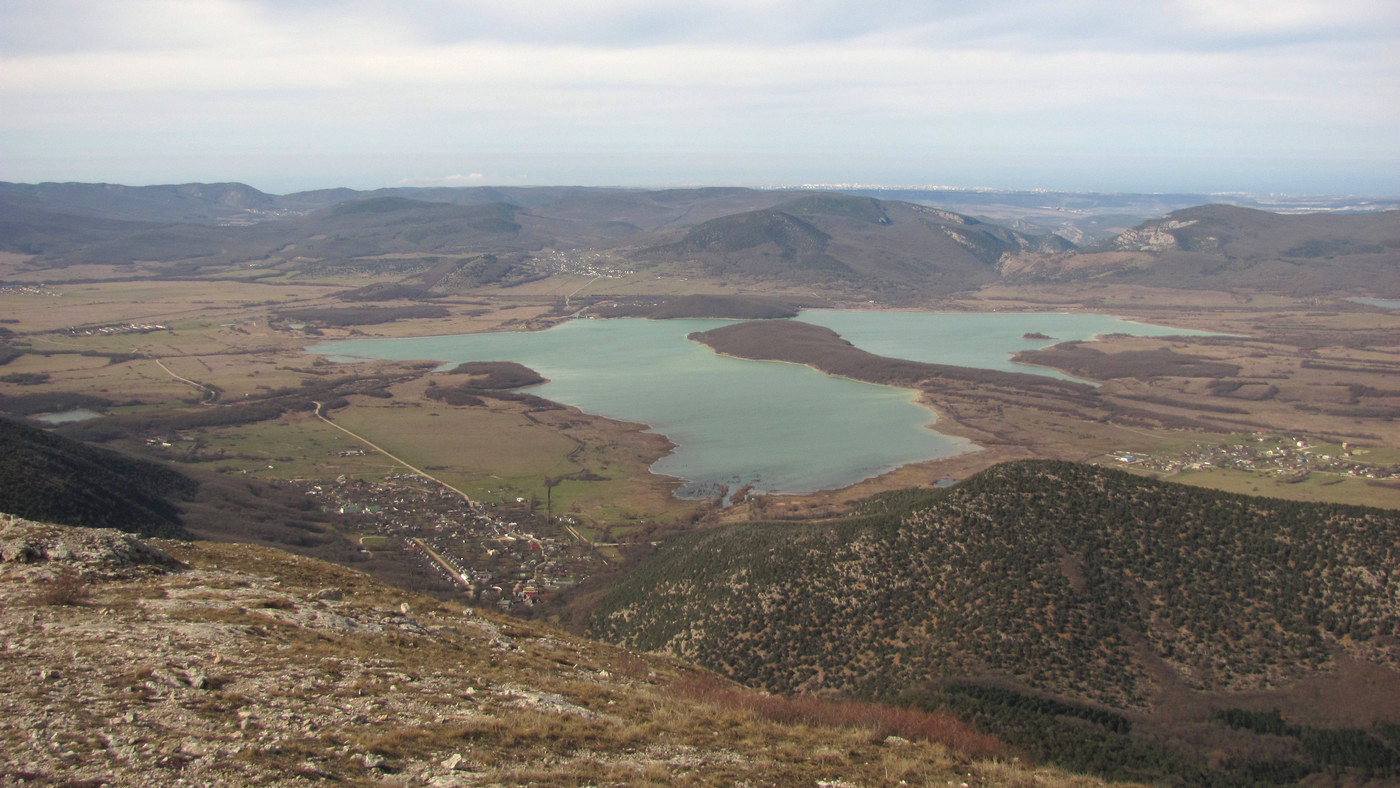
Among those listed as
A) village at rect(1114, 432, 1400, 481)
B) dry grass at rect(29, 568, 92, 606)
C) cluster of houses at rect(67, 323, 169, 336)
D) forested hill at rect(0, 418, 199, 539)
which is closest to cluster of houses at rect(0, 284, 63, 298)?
cluster of houses at rect(67, 323, 169, 336)

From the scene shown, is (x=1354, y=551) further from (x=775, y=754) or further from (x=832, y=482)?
(x=832, y=482)

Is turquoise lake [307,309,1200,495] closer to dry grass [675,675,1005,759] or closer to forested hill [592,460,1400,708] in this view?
forested hill [592,460,1400,708]

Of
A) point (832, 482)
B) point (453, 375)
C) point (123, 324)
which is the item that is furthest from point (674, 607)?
point (123, 324)

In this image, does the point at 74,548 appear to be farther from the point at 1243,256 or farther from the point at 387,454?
the point at 1243,256

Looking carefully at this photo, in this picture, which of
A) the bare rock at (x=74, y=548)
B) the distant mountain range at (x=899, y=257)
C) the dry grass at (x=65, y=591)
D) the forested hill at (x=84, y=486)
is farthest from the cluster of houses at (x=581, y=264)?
the dry grass at (x=65, y=591)

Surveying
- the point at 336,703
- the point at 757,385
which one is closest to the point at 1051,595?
the point at 336,703

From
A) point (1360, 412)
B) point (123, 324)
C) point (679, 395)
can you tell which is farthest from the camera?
point (123, 324)

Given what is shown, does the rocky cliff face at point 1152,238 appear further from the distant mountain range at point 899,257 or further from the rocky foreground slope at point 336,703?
the rocky foreground slope at point 336,703

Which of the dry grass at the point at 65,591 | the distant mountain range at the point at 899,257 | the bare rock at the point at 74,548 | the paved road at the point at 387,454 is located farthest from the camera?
the distant mountain range at the point at 899,257
